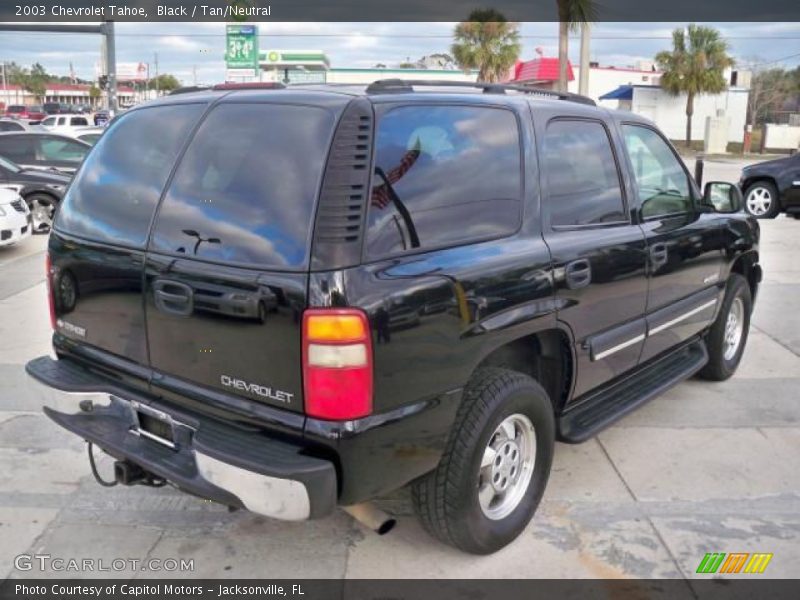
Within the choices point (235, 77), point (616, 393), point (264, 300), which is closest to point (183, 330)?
point (264, 300)

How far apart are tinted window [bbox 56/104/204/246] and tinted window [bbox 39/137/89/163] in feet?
36.7

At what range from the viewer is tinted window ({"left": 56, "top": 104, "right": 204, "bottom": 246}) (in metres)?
3.02

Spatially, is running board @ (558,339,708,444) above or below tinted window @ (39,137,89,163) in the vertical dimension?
below

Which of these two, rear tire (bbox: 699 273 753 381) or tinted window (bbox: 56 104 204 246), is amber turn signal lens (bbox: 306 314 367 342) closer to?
tinted window (bbox: 56 104 204 246)

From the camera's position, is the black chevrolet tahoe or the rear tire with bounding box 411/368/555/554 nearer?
the black chevrolet tahoe

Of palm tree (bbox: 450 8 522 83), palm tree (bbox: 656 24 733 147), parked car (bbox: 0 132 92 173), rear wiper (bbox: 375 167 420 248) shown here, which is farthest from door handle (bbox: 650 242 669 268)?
palm tree (bbox: 656 24 733 147)

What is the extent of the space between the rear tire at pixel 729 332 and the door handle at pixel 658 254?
1277 mm

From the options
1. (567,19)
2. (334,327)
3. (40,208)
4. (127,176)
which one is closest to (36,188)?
(40,208)

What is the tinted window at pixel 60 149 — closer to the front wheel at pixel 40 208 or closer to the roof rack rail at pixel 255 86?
the front wheel at pixel 40 208

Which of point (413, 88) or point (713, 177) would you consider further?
point (713, 177)

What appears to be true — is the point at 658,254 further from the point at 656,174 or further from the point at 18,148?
the point at 18,148

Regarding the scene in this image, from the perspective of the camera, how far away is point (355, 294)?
247 centimetres

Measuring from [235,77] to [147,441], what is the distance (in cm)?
2738
